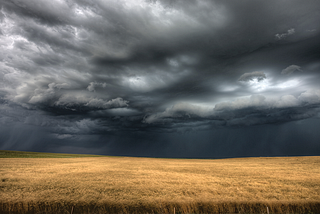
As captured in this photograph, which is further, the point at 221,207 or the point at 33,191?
the point at 33,191

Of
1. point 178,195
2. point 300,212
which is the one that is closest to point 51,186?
point 178,195

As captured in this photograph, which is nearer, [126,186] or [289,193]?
[289,193]

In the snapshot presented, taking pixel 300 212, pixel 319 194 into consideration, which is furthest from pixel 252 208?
pixel 319 194

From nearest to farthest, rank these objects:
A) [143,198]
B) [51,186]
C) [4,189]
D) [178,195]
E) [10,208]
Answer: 1. [10,208]
2. [143,198]
3. [178,195]
4. [4,189]
5. [51,186]

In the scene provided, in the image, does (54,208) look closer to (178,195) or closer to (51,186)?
(51,186)

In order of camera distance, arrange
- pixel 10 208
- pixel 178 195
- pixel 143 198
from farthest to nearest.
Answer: pixel 178 195 → pixel 143 198 → pixel 10 208

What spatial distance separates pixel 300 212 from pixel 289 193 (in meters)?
4.59

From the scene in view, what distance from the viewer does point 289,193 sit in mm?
20000

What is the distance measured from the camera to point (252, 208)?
16438 millimetres

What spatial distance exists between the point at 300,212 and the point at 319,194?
20.3 feet

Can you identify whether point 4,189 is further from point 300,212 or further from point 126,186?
point 300,212

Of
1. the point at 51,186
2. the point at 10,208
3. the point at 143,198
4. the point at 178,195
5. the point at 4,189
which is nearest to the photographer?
the point at 10,208

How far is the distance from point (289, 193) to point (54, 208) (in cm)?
2417

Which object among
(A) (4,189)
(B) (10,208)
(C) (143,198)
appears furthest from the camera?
(A) (4,189)
